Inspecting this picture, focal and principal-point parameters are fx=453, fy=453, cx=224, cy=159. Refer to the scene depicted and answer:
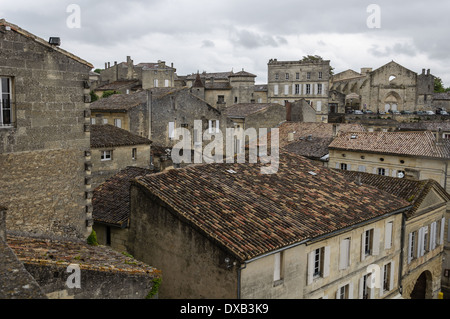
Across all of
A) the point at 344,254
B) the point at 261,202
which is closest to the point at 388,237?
the point at 344,254

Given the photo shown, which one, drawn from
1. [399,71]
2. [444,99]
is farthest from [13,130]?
[444,99]

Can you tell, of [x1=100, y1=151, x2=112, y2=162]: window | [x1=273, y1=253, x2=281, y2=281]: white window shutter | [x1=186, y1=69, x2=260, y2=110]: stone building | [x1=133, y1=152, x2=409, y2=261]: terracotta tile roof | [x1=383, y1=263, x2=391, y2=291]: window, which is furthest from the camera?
[x1=186, y1=69, x2=260, y2=110]: stone building

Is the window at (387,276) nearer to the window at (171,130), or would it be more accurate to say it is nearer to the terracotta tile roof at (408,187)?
the terracotta tile roof at (408,187)

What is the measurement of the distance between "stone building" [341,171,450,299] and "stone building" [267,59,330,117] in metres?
45.7

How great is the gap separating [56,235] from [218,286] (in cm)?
477

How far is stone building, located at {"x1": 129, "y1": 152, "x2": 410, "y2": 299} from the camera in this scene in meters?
12.2

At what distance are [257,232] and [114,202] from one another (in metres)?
7.73

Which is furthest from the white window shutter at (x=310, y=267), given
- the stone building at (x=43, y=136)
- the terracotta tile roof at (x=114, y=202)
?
the stone building at (x=43, y=136)

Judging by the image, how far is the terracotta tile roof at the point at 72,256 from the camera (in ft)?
29.7

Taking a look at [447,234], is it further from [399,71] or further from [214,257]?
[399,71]

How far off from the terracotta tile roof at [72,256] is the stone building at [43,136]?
763 mm

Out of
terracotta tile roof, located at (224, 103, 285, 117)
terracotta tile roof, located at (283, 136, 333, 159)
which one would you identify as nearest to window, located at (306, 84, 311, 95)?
terracotta tile roof, located at (224, 103, 285, 117)

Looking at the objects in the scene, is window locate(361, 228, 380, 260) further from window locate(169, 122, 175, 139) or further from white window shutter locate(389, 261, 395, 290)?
window locate(169, 122, 175, 139)

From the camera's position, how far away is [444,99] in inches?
3034
